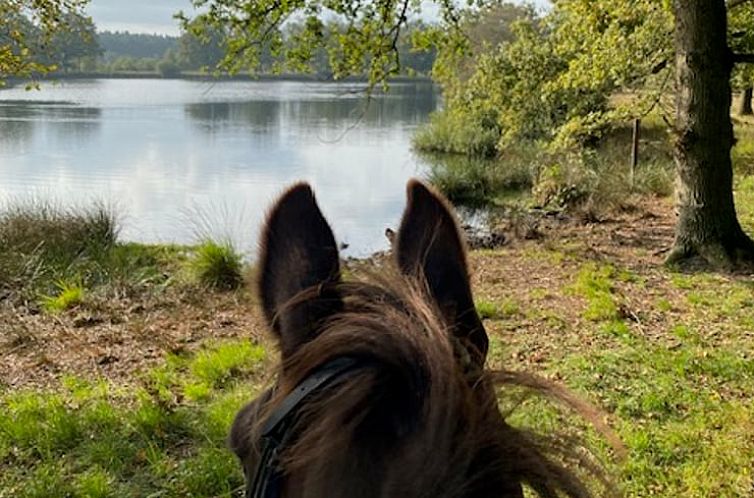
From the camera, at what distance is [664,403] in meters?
3.94

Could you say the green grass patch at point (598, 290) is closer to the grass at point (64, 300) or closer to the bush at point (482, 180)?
the grass at point (64, 300)

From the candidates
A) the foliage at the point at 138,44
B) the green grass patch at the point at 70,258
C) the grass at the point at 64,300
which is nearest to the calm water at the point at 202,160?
the green grass patch at the point at 70,258

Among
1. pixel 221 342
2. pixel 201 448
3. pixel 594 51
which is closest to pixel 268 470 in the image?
pixel 201 448

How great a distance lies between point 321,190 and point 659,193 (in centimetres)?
781

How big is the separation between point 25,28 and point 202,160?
43.8 ft

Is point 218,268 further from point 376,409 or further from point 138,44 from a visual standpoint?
point 138,44

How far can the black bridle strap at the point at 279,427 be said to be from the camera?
40.1 inches

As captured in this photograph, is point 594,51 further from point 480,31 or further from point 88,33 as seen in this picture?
point 480,31

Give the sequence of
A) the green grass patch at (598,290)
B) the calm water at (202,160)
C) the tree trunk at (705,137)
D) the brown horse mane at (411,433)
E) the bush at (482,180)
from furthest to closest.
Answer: the bush at (482,180) < the calm water at (202,160) < the tree trunk at (705,137) < the green grass patch at (598,290) < the brown horse mane at (411,433)

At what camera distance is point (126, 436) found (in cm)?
373

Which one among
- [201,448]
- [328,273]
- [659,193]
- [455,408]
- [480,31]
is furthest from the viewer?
[480,31]

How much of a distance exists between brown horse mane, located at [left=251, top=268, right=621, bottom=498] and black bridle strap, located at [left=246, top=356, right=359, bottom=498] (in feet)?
0.07

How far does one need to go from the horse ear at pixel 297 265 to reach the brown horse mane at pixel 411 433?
0.18 metres

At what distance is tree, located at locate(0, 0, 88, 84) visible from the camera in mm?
7641
